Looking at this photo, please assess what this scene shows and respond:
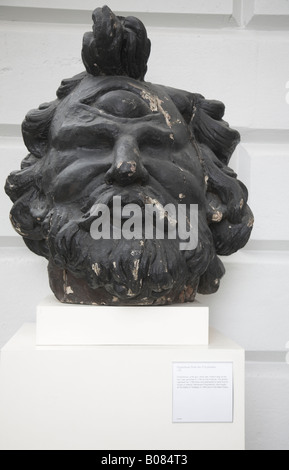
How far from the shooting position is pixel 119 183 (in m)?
1.18

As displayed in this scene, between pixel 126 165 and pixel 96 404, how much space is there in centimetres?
45

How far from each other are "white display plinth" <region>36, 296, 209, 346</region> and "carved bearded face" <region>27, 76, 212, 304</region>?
0.03 meters

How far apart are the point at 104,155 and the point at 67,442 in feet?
1.84

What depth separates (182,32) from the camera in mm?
1651

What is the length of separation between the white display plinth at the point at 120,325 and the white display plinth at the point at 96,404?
0.05 metres

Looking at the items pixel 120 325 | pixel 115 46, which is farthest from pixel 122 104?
pixel 120 325

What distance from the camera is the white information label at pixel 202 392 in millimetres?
1137

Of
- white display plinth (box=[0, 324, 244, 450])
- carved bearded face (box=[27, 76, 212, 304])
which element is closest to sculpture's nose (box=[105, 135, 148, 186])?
carved bearded face (box=[27, 76, 212, 304])

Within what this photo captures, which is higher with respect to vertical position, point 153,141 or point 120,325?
point 153,141

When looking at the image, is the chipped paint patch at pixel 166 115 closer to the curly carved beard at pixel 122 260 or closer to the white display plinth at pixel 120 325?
the curly carved beard at pixel 122 260

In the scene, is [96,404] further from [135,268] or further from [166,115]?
[166,115]

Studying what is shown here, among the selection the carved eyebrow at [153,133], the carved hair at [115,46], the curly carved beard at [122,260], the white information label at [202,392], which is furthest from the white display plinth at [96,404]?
the carved hair at [115,46]

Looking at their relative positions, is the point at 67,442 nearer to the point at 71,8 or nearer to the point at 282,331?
the point at 282,331

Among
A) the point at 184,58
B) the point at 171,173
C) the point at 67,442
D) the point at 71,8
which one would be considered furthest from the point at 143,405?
the point at 71,8
